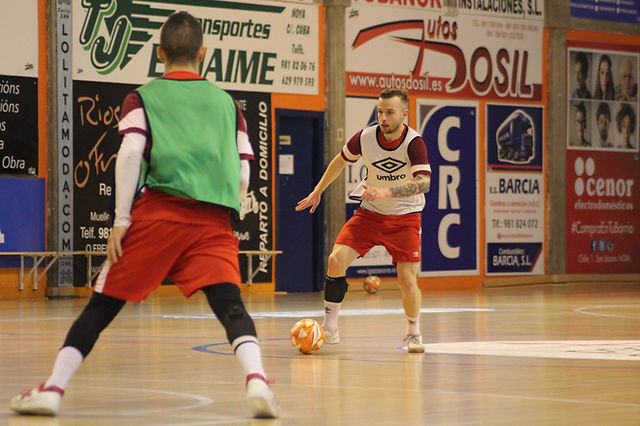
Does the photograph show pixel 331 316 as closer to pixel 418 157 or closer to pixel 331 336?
pixel 331 336

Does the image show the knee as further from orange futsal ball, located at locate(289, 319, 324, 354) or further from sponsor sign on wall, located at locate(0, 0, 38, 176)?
sponsor sign on wall, located at locate(0, 0, 38, 176)

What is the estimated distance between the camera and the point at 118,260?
5273mm

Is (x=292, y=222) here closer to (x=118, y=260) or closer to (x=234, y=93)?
(x=234, y=93)

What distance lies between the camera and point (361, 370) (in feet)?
23.5

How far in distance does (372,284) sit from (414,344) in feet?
32.7

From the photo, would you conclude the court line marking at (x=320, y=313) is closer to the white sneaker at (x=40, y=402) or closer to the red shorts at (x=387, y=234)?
the red shorts at (x=387, y=234)

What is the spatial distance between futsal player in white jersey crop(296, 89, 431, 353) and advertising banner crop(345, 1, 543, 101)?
10.7 metres

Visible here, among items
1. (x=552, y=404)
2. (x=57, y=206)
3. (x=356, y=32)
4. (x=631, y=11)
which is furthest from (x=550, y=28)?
(x=552, y=404)

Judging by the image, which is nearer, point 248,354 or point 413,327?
point 248,354

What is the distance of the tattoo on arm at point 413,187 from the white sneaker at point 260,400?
3.16m

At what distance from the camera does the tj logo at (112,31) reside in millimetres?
16828

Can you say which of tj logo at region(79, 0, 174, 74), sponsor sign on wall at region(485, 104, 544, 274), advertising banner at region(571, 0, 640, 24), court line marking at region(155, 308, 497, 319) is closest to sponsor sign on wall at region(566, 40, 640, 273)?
advertising banner at region(571, 0, 640, 24)

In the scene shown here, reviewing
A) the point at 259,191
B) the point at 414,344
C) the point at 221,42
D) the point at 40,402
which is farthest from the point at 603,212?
the point at 40,402

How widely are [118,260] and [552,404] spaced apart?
2.02m
